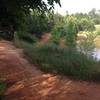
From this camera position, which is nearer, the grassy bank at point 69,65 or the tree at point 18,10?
the tree at point 18,10

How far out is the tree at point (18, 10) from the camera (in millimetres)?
8363

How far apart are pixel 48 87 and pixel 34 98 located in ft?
3.60

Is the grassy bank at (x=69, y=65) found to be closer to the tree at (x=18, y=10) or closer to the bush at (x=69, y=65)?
the bush at (x=69, y=65)

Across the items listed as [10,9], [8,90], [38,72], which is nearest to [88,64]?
[38,72]

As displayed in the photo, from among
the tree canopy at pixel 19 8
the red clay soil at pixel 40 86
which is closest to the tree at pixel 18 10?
the tree canopy at pixel 19 8

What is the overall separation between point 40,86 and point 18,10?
2621 mm

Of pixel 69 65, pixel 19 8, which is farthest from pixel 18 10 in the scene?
pixel 69 65

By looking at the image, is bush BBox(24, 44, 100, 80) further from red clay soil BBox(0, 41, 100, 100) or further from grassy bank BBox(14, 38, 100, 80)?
red clay soil BBox(0, 41, 100, 100)

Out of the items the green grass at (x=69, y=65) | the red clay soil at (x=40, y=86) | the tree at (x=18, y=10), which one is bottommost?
the red clay soil at (x=40, y=86)

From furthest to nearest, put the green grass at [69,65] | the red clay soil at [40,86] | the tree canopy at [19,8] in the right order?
the green grass at [69,65], the red clay soil at [40,86], the tree canopy at [19,8]

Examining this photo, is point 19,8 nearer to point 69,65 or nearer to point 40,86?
point 40,86

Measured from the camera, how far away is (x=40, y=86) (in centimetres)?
970

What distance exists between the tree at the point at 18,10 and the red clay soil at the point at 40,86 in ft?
6.28

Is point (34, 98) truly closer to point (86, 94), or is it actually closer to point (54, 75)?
point (86, 94)
